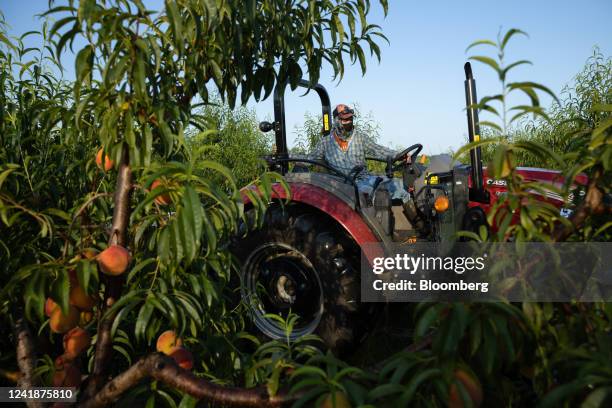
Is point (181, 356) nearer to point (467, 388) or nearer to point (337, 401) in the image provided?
point (337, 401)

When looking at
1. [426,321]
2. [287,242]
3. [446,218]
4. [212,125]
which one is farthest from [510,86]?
[287,242]

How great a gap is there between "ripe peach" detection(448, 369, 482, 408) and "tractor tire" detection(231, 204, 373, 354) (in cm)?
209

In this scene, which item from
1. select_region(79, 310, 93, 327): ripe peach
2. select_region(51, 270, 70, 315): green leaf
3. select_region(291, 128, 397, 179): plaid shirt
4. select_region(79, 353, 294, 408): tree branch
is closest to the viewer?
select_region(79, 353, 294, 408): tree branch

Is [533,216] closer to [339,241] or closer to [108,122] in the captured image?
[108,122]

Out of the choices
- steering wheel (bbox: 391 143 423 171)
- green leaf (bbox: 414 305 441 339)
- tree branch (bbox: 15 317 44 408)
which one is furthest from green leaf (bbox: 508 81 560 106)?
steering wheel (bbox: 391 143 423 171)

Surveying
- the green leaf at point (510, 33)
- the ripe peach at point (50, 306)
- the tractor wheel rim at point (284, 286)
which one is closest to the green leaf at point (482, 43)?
the green leaf at point (510, 33)

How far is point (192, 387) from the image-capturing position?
101 cm

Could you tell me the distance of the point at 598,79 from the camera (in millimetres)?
7480

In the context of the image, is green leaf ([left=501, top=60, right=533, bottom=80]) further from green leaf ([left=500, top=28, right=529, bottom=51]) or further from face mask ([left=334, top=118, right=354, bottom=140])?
face mask ([left=334, top=118, right=354, bottom=140])

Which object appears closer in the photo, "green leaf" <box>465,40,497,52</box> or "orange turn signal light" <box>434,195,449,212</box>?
"green leaf" <box>465,40,497,52</box>

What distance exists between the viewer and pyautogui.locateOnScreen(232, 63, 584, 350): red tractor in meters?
2.98

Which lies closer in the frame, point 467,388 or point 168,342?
point 467,388

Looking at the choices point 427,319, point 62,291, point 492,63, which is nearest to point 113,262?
point 62,291

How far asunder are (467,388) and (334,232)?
2.36 metres
